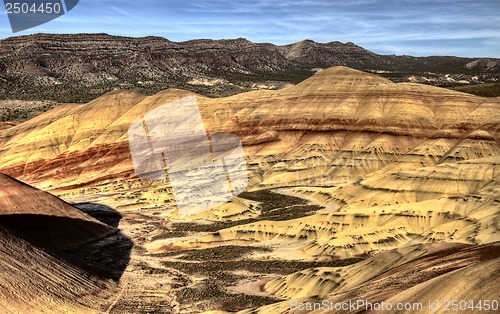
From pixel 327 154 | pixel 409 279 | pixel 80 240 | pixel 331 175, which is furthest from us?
pixel 327 154

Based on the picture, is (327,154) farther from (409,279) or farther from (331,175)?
(409,279)

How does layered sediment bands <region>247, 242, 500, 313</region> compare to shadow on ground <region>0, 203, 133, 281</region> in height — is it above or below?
above

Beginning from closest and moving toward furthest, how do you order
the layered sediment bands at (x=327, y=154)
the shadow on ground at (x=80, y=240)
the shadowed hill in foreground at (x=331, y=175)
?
the shadowed hill in foreground at (x=331, y=175), the shadow on ground at (x=80, y=240), the layered sediment bands at (x=327, y=154)

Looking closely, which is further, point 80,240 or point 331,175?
point 331,175

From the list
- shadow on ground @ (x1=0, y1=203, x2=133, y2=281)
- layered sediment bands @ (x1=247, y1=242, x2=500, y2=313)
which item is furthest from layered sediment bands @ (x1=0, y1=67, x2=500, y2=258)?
layered sediment bands @ (x1=247, y1=242, x2=500, y2=313)

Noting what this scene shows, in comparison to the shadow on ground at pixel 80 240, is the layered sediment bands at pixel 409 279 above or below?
above

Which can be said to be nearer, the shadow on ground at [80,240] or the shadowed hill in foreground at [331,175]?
the shadowed hill in foreground at [331,175]

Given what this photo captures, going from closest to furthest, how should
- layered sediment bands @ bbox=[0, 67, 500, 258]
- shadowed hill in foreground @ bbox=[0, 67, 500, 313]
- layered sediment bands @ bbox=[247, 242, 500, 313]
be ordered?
layered sediment bands @ bbox=[247, 242, 500, 313], shadowed hill in foreground @ bbox=[0, 67, 500, 313], layered sediment bands @ bbox=[0, 67, 500, 258]

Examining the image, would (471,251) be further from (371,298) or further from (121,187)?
(121,187)

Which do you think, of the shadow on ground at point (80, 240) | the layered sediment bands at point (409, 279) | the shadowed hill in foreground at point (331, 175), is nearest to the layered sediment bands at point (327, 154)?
the shadowed hill in foreground at point (331, 175)

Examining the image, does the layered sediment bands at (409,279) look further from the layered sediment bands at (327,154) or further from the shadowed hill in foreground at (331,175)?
the layered sediment bands at (327,154)

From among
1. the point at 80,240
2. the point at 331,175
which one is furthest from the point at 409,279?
the point at 331,175

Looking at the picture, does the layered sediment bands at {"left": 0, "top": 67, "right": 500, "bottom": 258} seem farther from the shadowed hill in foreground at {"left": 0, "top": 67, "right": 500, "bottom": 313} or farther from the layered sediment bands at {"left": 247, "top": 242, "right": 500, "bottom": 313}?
the layered sediment bands at {"left": 247, "top": 242, "right": 500, "bottom": 313}
